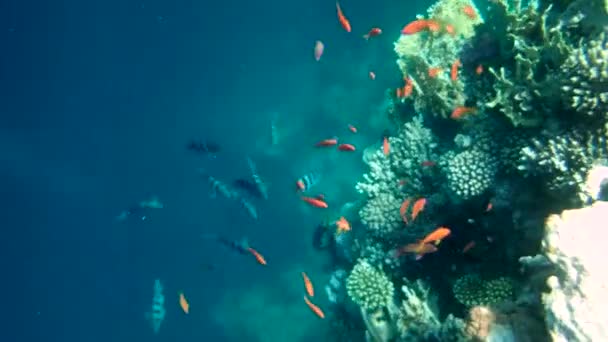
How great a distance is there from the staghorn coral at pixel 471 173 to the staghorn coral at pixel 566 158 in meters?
0.66

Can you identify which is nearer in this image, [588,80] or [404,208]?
[588,80]

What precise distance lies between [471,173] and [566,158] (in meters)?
1.17

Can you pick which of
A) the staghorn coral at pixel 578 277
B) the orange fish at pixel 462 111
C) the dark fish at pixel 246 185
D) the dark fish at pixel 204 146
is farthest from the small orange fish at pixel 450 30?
the dark fish at pixel 204 146

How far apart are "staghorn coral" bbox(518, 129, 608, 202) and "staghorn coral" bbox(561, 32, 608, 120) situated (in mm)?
242

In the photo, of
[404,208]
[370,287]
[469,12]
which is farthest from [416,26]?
[370,287]

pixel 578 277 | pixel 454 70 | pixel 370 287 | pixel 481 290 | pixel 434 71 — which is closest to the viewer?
pixel 578 277

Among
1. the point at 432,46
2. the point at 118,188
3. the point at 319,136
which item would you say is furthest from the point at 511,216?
the point at 118,188

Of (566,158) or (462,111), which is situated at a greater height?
(566,158)

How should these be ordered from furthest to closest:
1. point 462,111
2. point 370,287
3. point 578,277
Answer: point 370,287 < point 462,111 < point 578,277

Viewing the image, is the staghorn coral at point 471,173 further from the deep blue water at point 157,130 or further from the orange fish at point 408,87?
the deep blue water at point 157,130

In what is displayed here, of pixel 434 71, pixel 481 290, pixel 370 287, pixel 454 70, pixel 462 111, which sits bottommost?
pixel 370 287

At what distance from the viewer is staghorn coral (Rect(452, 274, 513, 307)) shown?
15.7 ft

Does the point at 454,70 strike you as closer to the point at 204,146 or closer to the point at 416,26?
the point at 416,26

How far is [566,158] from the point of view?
4035mm
